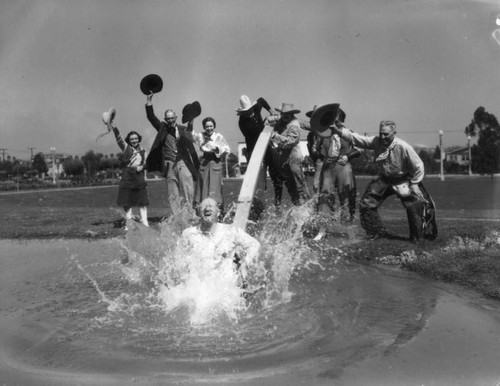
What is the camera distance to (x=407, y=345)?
173 inches

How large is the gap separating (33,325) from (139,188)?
6207 mm

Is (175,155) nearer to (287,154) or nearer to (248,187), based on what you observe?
(287,154)

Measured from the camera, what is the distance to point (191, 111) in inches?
409

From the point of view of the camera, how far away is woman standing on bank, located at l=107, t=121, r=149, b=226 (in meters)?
11.2

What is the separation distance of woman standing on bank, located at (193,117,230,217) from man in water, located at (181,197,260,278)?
3980 millimetres

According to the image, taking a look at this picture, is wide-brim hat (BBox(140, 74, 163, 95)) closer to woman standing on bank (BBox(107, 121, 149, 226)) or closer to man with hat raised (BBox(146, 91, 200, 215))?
man with hat raised (BBox(146, 91, 200, 215))

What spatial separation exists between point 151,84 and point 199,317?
20.3 ft

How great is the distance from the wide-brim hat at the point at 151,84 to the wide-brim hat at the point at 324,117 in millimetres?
3593

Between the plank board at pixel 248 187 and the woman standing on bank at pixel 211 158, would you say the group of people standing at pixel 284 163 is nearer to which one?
the woman standing on bank at pixel 211 158

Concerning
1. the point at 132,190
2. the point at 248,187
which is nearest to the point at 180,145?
the point at 132,190

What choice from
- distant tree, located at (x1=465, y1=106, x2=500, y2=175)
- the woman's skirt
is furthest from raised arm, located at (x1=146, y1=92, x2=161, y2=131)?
distant tree, located at (x1=465, y1=106, x2=500, y2=175)

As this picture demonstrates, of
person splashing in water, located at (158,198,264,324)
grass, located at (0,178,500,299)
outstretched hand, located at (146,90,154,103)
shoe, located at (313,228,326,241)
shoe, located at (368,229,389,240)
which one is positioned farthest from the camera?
outstretched hand, located at (146,90,154,103)

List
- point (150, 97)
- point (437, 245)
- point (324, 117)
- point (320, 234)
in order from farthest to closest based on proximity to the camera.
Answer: point (150, 97) → point (320, 234) → point (324, 117) → point (437, 245)

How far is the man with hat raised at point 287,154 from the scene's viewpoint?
9.48 metres
